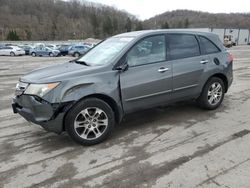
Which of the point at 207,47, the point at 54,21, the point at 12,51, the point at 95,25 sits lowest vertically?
the point at 12,51

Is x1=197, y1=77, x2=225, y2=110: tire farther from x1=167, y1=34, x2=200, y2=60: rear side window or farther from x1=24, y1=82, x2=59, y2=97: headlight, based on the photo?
x1=24, y1=82, x2=59, y2=97: headlight

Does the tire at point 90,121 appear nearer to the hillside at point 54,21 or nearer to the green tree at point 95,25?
the hillside at point 54,21

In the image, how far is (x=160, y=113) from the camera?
228 inches

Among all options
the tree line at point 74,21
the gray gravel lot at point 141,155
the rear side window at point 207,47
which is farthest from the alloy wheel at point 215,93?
the tree line at point 74,21

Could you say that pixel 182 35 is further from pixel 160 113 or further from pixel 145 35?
pixel 160 113

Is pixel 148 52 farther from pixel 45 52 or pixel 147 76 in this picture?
pixel 45 52

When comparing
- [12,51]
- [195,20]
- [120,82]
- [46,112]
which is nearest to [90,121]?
[46,112]

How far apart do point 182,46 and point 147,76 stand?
1.10 metres

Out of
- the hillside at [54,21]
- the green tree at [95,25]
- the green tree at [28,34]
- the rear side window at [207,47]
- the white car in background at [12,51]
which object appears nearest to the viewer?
the rear side window at [207,47]

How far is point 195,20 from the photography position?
118 meters

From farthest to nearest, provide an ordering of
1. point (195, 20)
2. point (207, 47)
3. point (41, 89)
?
point (195, 20)
point (207, 47)
point (41, 89)

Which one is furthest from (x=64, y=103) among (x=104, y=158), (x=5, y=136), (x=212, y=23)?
(x=212, y=23)

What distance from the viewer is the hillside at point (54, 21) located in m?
106

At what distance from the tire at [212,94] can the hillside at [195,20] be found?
104904 mm
